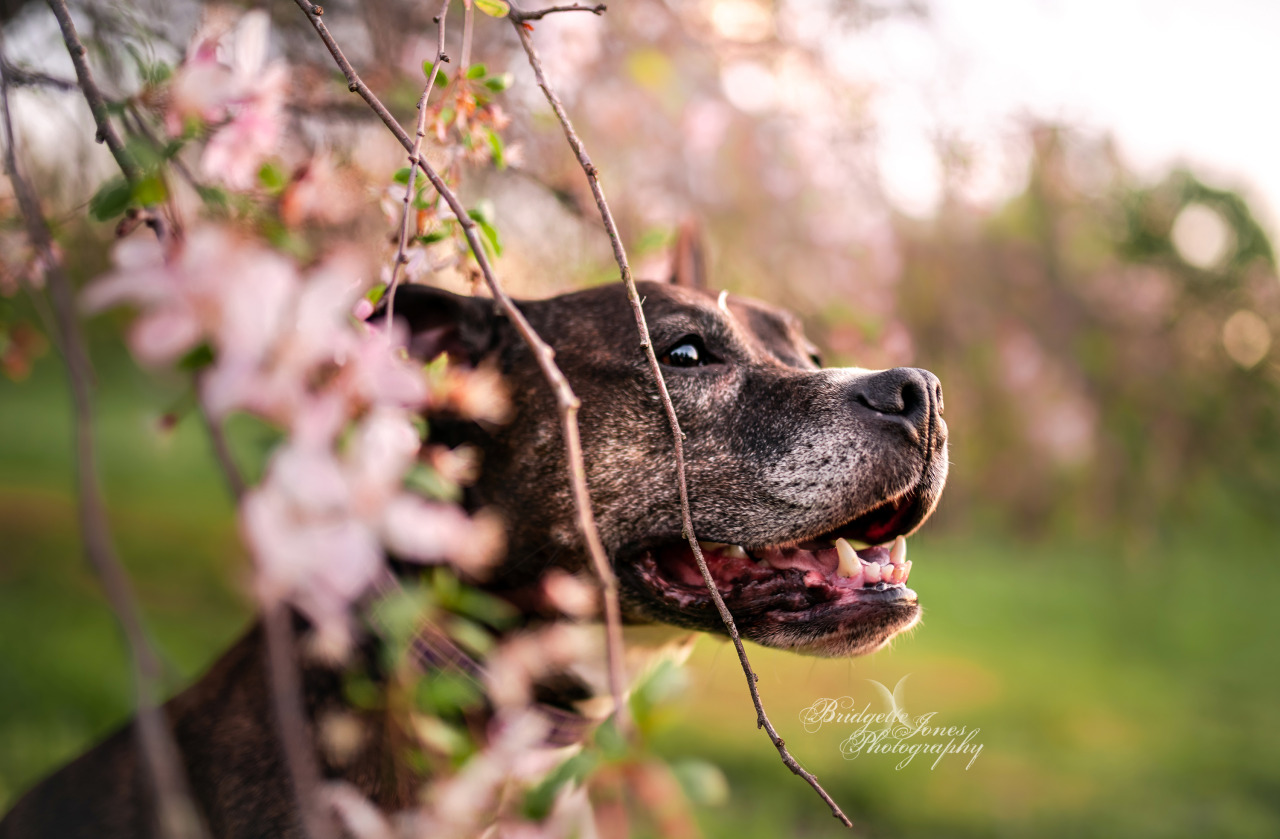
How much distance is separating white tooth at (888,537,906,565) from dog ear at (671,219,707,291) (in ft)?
4.56

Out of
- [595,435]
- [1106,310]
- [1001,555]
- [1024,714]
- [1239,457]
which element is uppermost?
[595,435]

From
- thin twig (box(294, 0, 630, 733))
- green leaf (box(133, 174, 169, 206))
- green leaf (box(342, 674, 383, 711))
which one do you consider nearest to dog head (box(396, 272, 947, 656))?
green leaf (box(342, 674, 383, 711))

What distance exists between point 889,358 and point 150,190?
12.8 feet

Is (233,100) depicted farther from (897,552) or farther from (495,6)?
(897,552)

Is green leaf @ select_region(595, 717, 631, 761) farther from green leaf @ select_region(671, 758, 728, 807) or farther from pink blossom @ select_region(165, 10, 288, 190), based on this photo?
pink blossom @ select_region(165, 10, 288, 190)

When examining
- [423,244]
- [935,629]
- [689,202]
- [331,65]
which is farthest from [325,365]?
[935,629]

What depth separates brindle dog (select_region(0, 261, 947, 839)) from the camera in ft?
7.55

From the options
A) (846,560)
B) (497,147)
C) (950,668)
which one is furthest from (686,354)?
(950,668)

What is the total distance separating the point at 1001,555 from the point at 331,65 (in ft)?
47.9

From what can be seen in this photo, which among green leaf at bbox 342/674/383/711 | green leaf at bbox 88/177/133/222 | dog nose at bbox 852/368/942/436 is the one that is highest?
green leaf at bbox 88/177/133/222

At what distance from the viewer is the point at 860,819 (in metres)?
5.71

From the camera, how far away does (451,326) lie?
9.11ft

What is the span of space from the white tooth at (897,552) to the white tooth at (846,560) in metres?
0.15

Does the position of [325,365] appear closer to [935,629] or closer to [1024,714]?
[1024,714]
